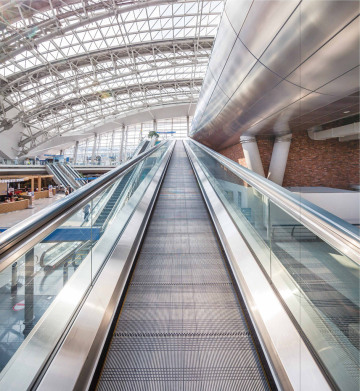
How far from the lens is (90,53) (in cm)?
2148

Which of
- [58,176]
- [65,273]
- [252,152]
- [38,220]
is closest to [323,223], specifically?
[38,220]

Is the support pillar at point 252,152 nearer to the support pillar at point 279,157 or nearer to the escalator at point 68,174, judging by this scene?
the support pillar at point 279,157

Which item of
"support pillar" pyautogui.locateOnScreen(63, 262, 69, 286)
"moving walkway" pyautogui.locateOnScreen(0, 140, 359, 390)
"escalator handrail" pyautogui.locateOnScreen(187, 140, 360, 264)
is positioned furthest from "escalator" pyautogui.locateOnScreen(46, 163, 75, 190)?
"escalator handrail" pyautogui.locateOnScreen(187, 140, 360, 264)

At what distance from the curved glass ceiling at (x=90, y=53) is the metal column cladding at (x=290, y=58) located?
14.9m

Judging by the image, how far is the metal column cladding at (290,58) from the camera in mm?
2900

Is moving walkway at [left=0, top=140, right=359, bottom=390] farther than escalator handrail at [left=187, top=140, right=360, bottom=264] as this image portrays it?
Yes

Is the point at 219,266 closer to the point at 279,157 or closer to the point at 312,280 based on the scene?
the point at 312,280

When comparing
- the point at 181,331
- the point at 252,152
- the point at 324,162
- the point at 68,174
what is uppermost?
the point at 68,174

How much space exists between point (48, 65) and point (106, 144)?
68.9 feet

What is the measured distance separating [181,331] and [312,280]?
1121 mm

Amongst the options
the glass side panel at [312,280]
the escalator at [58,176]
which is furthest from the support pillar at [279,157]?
the escalator at [58,176]

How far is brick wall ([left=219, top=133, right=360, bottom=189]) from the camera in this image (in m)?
9.91

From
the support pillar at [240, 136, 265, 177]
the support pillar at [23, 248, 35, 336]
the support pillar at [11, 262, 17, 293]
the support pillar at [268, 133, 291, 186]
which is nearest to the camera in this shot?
the support pillar at [11, 262, 17, 293]

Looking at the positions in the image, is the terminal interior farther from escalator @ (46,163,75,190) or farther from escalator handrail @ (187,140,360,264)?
escalator @ (46,163,75,190)
